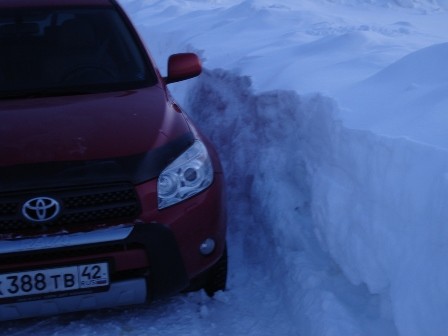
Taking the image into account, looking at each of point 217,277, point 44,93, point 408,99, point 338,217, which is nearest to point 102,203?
point 217,277

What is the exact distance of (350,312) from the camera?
3.07 m

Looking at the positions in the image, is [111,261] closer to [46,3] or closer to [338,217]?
[338,217]

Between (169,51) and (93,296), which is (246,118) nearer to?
(93,296)

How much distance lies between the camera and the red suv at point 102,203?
284cm

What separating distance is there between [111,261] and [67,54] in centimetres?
174

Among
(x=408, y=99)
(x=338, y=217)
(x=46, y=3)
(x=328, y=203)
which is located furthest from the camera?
(x=46, y=3)

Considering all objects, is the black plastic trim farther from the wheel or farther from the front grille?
the wheel

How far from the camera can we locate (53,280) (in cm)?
285

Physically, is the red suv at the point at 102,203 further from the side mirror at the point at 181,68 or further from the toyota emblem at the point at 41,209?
the side mirror at the point at 181,68

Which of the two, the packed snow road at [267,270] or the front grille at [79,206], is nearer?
the front grille at [79,206]

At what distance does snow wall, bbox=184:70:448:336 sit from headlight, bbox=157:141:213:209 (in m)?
0.75

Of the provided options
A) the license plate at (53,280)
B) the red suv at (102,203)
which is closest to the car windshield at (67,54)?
the red suv at (102,203)

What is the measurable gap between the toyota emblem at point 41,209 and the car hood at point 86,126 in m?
0.19

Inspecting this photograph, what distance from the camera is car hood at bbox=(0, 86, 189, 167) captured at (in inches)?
118
